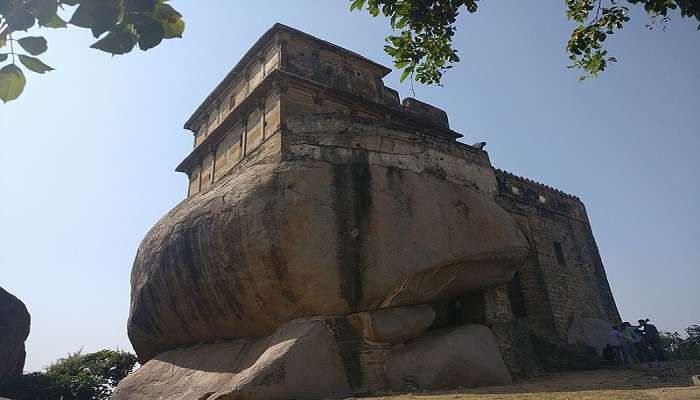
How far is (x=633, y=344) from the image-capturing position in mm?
12125

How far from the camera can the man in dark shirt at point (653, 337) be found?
38.0 feet

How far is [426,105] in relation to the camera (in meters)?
18.6

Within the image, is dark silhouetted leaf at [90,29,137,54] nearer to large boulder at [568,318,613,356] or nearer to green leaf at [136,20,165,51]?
green leaf at [136,20,165,51]

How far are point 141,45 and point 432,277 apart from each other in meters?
8.29

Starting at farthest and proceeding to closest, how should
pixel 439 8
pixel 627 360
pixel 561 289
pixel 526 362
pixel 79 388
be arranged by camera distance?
pixel 79 388 → pixel 561 289 → pixel 627 360 → pixel 526 362 → pixel 439 8

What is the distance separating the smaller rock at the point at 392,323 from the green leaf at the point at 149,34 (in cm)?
753

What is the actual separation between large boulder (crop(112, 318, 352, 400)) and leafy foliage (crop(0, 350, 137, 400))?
11.9 m

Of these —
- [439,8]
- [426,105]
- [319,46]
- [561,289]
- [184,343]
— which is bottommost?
[184,343]

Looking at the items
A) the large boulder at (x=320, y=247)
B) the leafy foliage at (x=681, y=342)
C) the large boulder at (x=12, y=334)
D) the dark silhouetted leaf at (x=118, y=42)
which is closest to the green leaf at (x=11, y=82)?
the dark silhouetted leaf at (x=118, y=42)

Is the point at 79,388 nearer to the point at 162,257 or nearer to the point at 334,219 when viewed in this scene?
the point at 162,257


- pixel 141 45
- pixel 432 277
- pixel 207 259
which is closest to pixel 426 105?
pixel 432 277

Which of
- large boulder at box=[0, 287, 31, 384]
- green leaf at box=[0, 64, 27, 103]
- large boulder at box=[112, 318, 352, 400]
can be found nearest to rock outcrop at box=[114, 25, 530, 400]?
large boulder at box=[112, 318, 352, 400]

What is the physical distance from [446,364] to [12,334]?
19.1 meters

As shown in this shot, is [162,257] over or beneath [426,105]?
beneath
